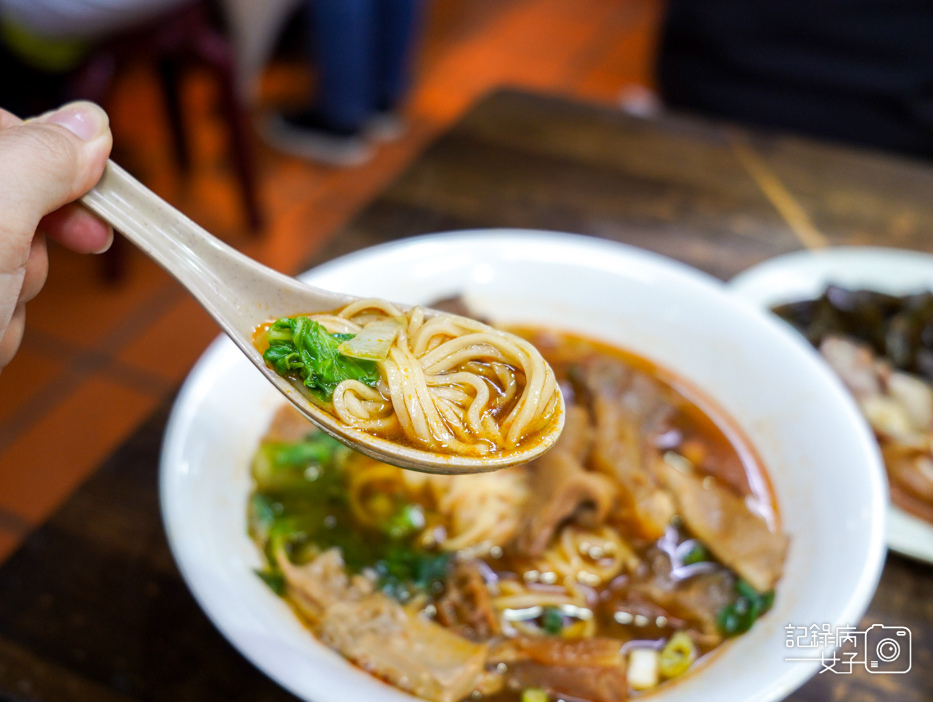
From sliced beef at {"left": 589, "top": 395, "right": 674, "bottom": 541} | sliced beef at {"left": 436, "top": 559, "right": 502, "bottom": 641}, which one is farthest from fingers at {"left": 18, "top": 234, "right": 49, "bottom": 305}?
sliced beef at {"left": 589, "top": 395, "right": 674, "bottom": 541}

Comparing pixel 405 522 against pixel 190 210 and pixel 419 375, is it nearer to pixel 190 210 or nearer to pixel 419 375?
pixel 419 375

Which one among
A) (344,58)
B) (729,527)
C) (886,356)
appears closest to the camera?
(729,527)

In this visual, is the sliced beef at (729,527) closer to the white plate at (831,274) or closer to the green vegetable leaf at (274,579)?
the white plate at (831,274)

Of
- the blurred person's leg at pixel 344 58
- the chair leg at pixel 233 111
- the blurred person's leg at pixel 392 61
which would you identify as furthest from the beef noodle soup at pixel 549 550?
the blurred person's leg at pixel 392 61

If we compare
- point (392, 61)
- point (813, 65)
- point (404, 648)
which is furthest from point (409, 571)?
point (392, 61)

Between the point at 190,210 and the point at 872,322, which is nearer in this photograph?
the point at 872,322

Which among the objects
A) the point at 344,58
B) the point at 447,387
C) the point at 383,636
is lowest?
the point at 344,58
